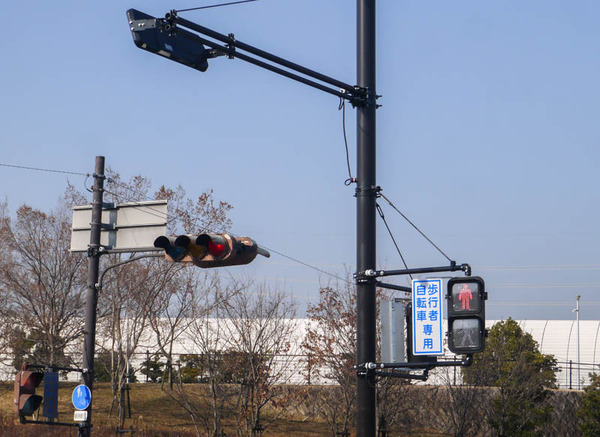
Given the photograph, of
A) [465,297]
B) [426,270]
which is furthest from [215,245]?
[465,297]

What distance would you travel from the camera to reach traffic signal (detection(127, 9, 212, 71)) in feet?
25.8

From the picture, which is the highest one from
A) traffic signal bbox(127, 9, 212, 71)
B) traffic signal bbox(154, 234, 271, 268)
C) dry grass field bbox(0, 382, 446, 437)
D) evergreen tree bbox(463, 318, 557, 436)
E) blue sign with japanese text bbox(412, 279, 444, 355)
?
traffic signal bbox(127, 9, 212, 71)

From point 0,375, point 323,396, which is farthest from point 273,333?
point 0,375

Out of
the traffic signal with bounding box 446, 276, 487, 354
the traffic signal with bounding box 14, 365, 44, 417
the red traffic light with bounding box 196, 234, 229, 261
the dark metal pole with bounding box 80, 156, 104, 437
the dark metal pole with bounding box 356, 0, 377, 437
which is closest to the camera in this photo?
the traffic signal with bounding box 446, 276, 487, 354

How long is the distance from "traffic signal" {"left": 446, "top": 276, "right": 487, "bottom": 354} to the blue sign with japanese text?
0.21 meters

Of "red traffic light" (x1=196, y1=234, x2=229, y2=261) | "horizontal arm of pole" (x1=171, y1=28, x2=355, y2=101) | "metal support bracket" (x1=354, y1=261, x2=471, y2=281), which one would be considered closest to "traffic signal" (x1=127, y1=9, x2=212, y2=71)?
"horizontal arm of pole" (x1=171, y1=28, x2=355, y2=101)

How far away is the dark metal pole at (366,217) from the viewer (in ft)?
29.2

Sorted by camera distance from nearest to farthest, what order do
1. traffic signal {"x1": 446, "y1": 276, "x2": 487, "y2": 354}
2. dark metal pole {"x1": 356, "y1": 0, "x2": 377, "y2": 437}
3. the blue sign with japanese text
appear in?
traffic signal {"x1": 446, "y1": 276, "x2": 487, "y2": 354} < dark metal pole {"x1": 356, "y1": 0, "x2": 377, "y2": 437} < the blue sign with japanese text

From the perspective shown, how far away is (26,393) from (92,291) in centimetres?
249

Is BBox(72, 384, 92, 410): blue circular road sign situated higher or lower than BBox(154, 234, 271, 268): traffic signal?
lower

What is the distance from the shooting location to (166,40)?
8023mm

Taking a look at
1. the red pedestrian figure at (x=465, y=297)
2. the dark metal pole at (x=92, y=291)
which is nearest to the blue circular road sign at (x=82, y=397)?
the dark metal pole at (x=92, y=291)

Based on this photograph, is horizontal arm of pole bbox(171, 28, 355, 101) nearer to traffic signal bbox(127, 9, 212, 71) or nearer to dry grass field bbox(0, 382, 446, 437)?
traffic signal bbox(127, 9, 212, 71)

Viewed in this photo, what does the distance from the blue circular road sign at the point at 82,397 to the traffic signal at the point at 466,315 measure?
9.99m
